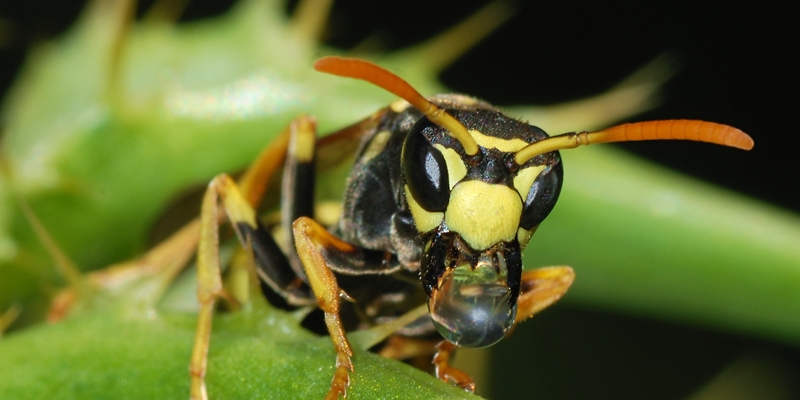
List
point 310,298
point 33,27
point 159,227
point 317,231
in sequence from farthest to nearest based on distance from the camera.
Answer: point 33,27 → point 159,227 → point 310,298 → point 317,231

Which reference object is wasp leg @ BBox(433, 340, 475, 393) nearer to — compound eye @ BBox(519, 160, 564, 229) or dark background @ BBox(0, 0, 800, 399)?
compound eye @ BBox(519, 160, 564, 229)

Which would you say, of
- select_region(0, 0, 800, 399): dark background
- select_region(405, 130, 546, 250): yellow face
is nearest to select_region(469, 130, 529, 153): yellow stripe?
select_region(405, 130, 546, 250): yellow face

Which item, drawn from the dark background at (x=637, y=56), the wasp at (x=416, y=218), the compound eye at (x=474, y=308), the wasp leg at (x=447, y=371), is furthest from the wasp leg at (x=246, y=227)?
the dark background at (x=637, y=56)

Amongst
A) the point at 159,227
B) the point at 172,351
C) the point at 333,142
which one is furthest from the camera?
the point at 159,227

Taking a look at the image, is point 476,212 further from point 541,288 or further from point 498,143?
point 541,288

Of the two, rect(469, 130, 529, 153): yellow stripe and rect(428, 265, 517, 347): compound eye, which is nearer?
rect(428, 265, 517, 347): compound eye

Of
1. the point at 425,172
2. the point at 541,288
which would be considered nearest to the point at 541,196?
the point at 425,172

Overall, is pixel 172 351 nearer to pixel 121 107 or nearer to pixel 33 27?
pixel 121 107

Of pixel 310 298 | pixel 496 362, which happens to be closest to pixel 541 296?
pixel 310 298
